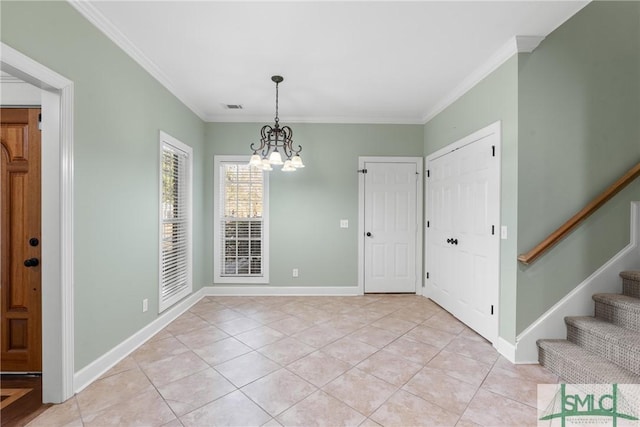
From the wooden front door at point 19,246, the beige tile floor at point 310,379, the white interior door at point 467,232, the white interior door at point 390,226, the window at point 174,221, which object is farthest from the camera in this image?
the white interior door at point 390,226

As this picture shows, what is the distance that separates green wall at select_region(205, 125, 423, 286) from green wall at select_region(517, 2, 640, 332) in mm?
2051

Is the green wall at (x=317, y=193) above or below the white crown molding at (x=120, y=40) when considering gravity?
below

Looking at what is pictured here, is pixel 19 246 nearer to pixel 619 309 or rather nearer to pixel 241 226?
pixel 241 226

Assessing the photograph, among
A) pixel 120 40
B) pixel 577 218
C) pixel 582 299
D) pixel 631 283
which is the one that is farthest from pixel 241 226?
pixel 631 283

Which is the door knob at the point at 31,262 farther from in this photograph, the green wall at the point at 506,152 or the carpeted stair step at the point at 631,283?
the carpeted stair step at the point at 631,283

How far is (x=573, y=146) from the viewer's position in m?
2.44

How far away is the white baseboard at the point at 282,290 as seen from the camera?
435 cm

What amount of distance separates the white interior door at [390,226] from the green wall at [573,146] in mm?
2018

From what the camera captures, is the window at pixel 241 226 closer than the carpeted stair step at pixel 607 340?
No

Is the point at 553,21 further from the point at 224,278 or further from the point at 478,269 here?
the point at 224,278

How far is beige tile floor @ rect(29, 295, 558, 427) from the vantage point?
1.75m

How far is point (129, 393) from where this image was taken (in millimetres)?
1972

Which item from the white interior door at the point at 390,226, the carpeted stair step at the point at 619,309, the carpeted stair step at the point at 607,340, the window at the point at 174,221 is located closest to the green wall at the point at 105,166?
the window at the point at 174,221

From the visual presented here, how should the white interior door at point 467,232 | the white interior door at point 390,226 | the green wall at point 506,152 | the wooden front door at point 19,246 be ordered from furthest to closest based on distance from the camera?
the white interior door at point 390,226
the white interior door at point 467,232
the green wall at point 506,152
the wooden front door at point 19,246
